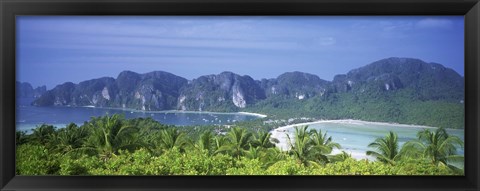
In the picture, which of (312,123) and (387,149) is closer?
(387,149)

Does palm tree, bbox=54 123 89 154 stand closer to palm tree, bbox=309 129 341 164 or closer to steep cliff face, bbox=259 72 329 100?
steep cliff face, bbox=259 72 329 100

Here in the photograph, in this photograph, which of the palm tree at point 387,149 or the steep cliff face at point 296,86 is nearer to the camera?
the palm tree at point 387,149

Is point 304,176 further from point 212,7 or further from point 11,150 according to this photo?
point 11,150

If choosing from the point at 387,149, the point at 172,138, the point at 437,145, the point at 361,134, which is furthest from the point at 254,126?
the point at 437,145

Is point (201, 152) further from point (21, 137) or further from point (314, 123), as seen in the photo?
point (21, 137)

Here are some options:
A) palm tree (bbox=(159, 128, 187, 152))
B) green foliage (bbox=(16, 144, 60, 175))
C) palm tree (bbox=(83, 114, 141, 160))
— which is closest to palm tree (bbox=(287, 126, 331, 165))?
palm tree (bbox=(159, 128, 187, 152))

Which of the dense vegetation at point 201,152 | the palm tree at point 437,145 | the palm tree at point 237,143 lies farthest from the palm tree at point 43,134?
the palm tree at point 437,145

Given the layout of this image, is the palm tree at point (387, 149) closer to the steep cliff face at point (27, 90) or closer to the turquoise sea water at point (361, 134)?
the turquoise sea water at point (361, 134)
